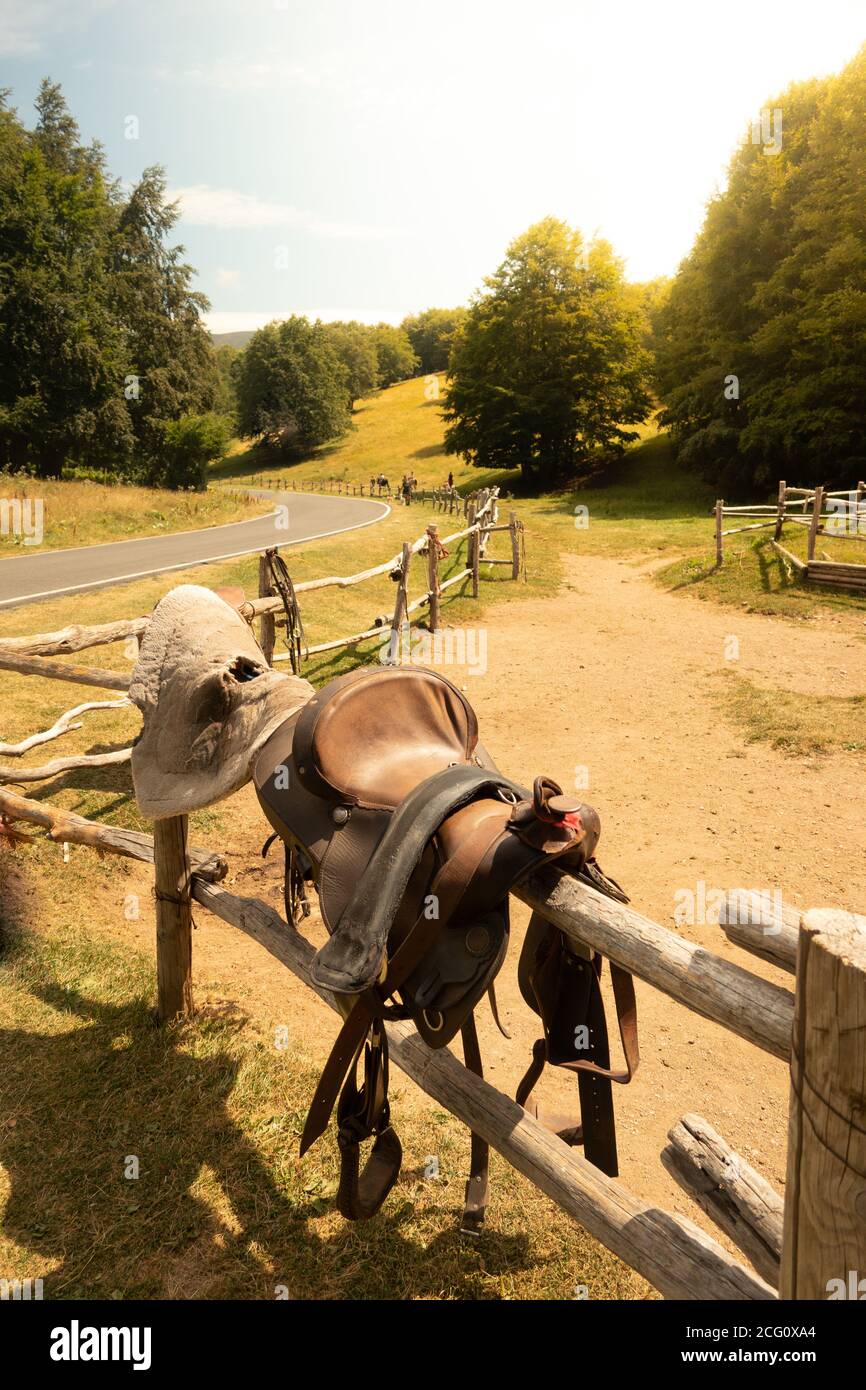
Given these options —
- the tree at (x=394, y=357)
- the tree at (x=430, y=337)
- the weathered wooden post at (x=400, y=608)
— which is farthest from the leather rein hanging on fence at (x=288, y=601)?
the tree at (x=430, y=337)

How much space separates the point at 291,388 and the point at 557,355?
Answer: 2661 cm

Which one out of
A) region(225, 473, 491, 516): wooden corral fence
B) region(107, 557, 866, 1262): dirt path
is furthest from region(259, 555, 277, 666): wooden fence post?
region(225, 473, 491, 516): wooden corral fence

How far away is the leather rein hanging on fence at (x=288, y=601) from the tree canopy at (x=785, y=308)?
20696 millimetres

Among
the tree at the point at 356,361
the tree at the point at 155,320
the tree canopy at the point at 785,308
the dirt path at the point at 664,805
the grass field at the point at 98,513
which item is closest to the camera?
the dirt path at the point at 664,805

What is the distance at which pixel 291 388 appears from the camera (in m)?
53.2

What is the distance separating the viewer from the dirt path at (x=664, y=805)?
3.64 m

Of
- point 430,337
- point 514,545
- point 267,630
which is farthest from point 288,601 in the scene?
point 430,337

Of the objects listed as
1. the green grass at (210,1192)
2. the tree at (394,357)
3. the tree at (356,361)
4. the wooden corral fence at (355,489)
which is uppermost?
the tree at (394,357)

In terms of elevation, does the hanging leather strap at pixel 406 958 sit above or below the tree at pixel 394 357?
below

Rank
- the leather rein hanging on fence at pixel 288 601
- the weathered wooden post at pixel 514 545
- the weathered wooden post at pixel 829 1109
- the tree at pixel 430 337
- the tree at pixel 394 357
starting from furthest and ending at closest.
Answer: the tree at pixel 430 337
the tree at pixel 394 357
the weathered wooden post at pixel 514 545
the leather rein hanging on fence at pixel 288 601
the weathered wooden post at pixel 829 1109

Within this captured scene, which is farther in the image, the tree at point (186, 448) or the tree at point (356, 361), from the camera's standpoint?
the tree at point (356, 361)

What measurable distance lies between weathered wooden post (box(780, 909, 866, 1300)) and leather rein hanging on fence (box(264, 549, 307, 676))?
5.87 meters

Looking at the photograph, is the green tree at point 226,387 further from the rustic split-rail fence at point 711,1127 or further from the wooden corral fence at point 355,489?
the rustic split-rail fence at point 711,1127

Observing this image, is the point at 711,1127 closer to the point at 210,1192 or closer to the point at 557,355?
the point at 210,1192
